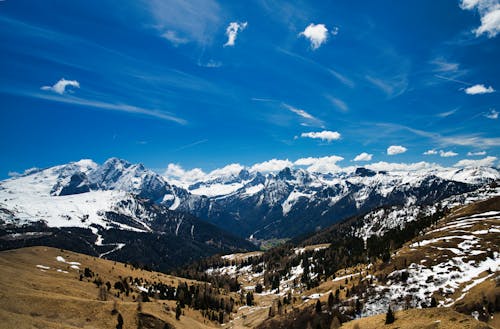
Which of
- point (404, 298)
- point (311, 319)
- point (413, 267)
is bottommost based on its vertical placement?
point (311, 319)

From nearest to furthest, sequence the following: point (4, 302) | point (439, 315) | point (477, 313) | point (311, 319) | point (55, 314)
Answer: point (439, 315)
point (4, 302)
point (55, 314)
point (477, 313)
point (311, 319)

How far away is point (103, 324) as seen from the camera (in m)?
103

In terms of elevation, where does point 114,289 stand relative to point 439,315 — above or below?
below

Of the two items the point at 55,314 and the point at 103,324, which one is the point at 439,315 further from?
the point at 55,314

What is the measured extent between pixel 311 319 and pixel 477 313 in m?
71.1

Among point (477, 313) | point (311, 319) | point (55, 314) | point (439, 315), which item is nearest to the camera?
point (439, 315)

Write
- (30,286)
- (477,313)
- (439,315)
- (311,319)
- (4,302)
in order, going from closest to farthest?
(439,315), (4,302), (477,313), (30,286), (311,319)

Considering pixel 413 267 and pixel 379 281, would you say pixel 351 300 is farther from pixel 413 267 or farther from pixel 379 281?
pixel 413 267

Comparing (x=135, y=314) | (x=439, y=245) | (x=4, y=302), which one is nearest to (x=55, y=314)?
(x=4, y=302)

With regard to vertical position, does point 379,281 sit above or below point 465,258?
below

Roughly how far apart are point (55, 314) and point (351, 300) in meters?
124

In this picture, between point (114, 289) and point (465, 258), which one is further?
point (114, 289)

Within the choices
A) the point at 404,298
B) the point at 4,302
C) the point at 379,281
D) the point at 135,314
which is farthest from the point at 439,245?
the point at 4,302

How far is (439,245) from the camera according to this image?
7461 inches
